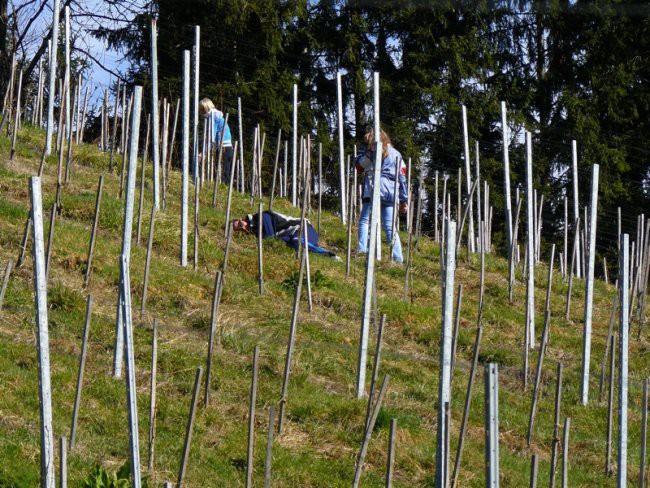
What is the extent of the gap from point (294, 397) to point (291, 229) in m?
3.66

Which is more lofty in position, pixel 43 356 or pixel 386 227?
pixel 386 227

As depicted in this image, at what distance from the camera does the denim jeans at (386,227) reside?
10.2 m

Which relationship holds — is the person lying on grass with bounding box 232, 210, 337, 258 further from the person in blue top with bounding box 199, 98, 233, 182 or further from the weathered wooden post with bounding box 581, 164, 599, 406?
the weathered wooden post with bounding box 581, 164, 599, 406

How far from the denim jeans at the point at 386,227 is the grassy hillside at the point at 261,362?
267 mm

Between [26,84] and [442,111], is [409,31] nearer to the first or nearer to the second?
[442,111]

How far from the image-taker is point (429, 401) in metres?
7.00

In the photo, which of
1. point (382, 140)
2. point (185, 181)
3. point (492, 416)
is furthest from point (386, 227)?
point (492, 416)

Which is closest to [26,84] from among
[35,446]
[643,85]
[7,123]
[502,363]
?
[7,123]

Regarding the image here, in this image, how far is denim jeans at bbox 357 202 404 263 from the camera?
10219mm

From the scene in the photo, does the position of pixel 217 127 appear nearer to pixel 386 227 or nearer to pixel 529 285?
pixel 386 227

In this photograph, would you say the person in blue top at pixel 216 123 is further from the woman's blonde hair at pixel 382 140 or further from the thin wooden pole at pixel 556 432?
the thin wooden pole at pixel 556 432

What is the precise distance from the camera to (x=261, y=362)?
23.1ft

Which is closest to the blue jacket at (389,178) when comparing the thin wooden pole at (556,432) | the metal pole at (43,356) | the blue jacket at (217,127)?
the blue jacket at (217,127)

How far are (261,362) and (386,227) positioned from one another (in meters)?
4.01
